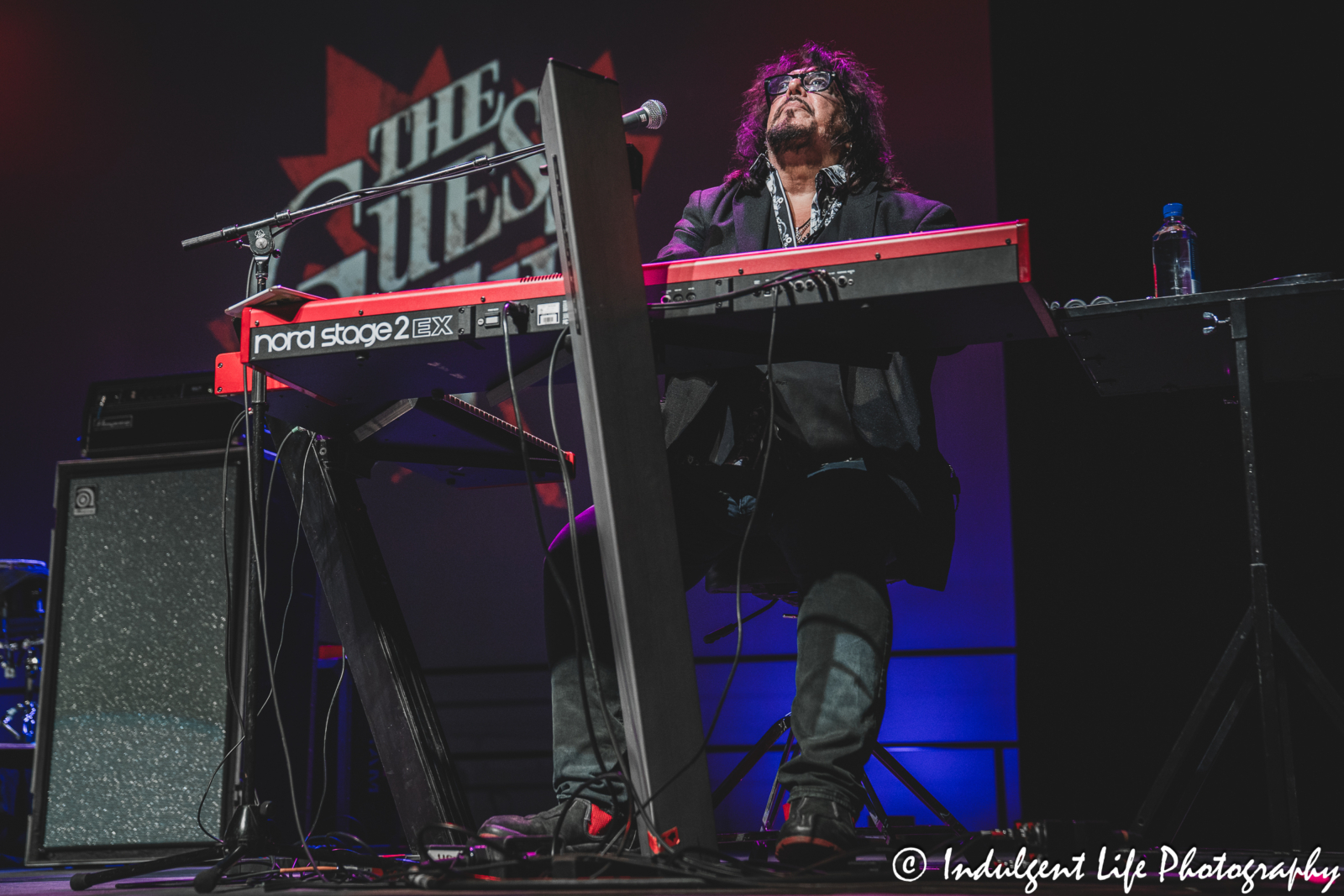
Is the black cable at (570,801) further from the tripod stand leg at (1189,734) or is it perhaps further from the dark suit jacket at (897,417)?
the tripod stand leg at (1189,734)

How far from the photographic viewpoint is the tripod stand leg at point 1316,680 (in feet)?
4.92

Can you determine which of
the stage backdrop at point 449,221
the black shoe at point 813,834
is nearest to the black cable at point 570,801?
the black shoe at point 813,834

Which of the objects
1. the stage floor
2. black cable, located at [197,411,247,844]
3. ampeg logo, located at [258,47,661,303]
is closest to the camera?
the stage floor

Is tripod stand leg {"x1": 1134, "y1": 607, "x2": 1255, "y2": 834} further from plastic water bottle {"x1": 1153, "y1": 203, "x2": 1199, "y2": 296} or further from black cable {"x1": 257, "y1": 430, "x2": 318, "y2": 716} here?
black cable {"x1": 257, "y1": 430, "x2": 318, "y2": 716}

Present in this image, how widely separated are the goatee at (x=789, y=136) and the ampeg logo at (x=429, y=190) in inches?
49.0

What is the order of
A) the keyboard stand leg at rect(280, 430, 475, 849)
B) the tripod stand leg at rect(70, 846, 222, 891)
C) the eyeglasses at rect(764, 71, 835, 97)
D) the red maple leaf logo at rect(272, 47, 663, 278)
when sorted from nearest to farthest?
the tripod stand leg at rect(70, 846, 222, 891) → the keyboard stand leg at rect(280, 430, 475, 849) → the eyeglasses at rect(764, 71, 835, 97) → the red maple leaf logo at rect(272, 47, 663, 278)

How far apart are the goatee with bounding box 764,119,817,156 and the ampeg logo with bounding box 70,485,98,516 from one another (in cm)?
151

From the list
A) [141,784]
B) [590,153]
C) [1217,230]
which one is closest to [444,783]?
[141,784]

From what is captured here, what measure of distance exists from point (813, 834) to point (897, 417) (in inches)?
Answer: 25.1

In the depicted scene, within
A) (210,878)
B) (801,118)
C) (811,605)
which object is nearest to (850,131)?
(801,118)

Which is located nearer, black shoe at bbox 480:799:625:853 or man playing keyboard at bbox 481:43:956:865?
man playing keyboard at bbox 481:43:956:865

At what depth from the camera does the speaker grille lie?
1.97 metres

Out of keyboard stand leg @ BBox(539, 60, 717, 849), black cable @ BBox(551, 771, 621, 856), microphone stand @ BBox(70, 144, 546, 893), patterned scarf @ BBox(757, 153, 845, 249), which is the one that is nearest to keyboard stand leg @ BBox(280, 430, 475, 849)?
microphone stand @ BBox(70, 144, 546, 893)

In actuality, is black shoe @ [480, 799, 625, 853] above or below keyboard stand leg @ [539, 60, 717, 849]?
below
